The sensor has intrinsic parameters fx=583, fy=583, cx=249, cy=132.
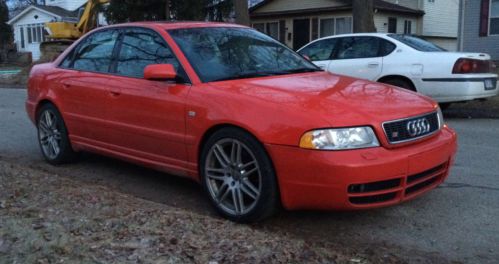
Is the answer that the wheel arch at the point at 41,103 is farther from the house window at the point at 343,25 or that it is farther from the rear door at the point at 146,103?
the house window at the point at 343,25

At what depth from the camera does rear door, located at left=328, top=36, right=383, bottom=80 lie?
10123 mm

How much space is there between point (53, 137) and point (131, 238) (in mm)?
3250

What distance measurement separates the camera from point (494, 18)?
19875 millimetres

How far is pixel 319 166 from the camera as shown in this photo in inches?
154

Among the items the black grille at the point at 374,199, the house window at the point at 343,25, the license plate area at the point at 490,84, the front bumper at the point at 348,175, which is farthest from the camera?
the house window at the point at 343,25

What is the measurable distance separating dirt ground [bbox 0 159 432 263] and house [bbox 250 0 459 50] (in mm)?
23831

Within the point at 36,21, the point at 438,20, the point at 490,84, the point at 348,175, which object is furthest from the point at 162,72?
the point at 36,21

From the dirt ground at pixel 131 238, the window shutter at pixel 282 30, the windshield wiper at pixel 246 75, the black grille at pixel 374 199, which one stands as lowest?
the dirt ground at pixel 131 238

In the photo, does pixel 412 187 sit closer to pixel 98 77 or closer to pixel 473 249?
pixel 473 249

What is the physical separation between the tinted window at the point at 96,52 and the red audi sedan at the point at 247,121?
0.02 meters

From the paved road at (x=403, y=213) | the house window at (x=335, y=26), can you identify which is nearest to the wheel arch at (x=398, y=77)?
the paved road at (x=403, y=213)

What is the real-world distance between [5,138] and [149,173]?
3214mm

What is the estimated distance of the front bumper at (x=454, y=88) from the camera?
31.0 ft

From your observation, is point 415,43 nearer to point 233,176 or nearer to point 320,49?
point 320,49
